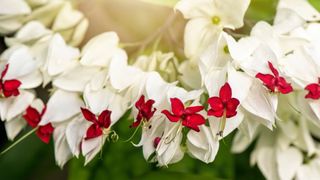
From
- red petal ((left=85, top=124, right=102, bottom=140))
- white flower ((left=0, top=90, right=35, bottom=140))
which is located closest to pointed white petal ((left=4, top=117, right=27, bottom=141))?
white flower ((left=0, top=90, right=35, bottom=140))

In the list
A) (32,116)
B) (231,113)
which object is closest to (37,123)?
(32,116)

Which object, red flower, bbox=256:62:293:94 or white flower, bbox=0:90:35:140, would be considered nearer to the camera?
red flower, bbox=256:62:293:94

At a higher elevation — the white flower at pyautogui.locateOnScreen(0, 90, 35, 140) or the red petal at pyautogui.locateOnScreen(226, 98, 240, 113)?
the red petal at pyautogui.locateOnScreen(226, 98, 240, 113)

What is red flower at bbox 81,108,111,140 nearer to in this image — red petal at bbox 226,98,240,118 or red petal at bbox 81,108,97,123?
red petal at bbox 81,108,97,123

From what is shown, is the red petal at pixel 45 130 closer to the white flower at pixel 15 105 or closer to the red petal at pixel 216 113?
the white flower at pixel 15 105

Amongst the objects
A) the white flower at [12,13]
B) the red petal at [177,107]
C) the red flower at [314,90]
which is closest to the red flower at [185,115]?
the red petal at [177,107]

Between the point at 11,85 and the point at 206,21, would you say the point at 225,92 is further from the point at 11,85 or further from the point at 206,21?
the point at 11,85
